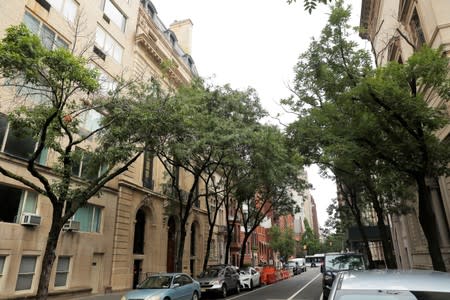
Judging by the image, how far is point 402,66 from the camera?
10219 millimetres

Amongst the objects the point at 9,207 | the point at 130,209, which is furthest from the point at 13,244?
the point at 130,209

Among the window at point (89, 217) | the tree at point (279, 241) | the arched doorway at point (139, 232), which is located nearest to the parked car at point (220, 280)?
the arched doorway at point (139, 232)

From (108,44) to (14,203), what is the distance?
1191 cm

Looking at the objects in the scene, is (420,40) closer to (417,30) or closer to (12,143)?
(417,30)

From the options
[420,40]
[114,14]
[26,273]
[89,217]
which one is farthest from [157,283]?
→ [114,14]

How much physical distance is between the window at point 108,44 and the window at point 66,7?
1.84m

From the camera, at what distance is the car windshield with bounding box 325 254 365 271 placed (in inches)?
606

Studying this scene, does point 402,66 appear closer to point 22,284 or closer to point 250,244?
point 22,284

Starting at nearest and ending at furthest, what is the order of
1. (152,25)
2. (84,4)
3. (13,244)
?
(13,244), (84,4), (152,25)

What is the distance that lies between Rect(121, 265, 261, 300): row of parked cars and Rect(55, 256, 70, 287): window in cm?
539

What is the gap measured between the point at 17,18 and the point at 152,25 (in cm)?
1296

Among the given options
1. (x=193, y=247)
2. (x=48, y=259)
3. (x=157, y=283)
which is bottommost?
(x=157, y=283)

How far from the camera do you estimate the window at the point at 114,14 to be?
22.4 metres

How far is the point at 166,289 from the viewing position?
1209 cm
